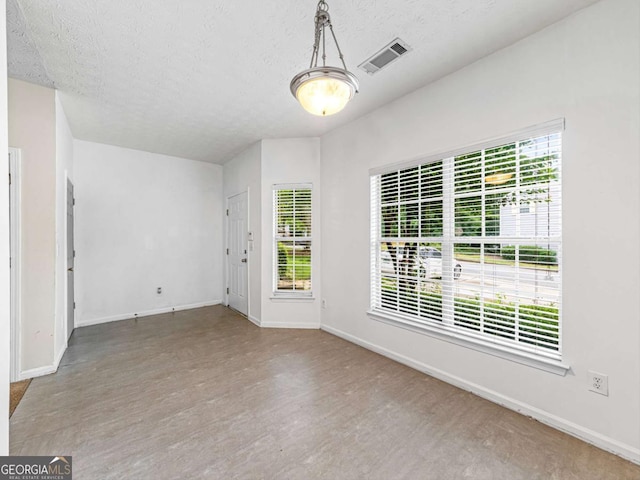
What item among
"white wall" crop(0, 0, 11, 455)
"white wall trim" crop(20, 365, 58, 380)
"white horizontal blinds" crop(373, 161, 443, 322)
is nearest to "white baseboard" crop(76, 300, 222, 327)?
"white wall trim" crop(20, 365, 58, 380)

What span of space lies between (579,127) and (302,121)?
264 cm

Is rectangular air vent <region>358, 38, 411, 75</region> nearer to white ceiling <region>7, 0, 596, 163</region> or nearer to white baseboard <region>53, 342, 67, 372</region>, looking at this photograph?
white ceiling <region>7, 0, 596, 163</region>

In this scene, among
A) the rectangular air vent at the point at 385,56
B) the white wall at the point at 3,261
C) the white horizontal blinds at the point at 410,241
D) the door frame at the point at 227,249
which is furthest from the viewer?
the door frame at the point at 227,249

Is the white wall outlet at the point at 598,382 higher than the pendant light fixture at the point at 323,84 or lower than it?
lower

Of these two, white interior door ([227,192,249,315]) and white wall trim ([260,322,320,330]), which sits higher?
white interior door ([227,192,249,315])

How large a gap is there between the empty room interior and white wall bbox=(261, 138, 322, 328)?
160mm

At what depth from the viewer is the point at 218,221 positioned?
18.7 feet

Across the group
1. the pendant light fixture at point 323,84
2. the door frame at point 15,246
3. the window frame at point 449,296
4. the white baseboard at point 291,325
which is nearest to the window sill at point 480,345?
the window frame at point 449,296

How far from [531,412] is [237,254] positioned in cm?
437

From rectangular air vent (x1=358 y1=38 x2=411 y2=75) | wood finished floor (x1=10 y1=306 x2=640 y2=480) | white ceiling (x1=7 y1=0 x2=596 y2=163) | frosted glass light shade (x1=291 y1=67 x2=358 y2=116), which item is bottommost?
wood finished floor (x1=10 y1=306 x2=640 y2=480)

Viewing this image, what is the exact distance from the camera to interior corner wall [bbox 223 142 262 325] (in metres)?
4.36

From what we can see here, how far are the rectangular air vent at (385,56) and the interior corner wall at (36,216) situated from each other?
3015mm

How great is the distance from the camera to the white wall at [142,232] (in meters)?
4.40

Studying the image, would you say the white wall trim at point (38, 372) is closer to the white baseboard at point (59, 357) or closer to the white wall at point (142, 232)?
the white baseboard at point (59, 357)
